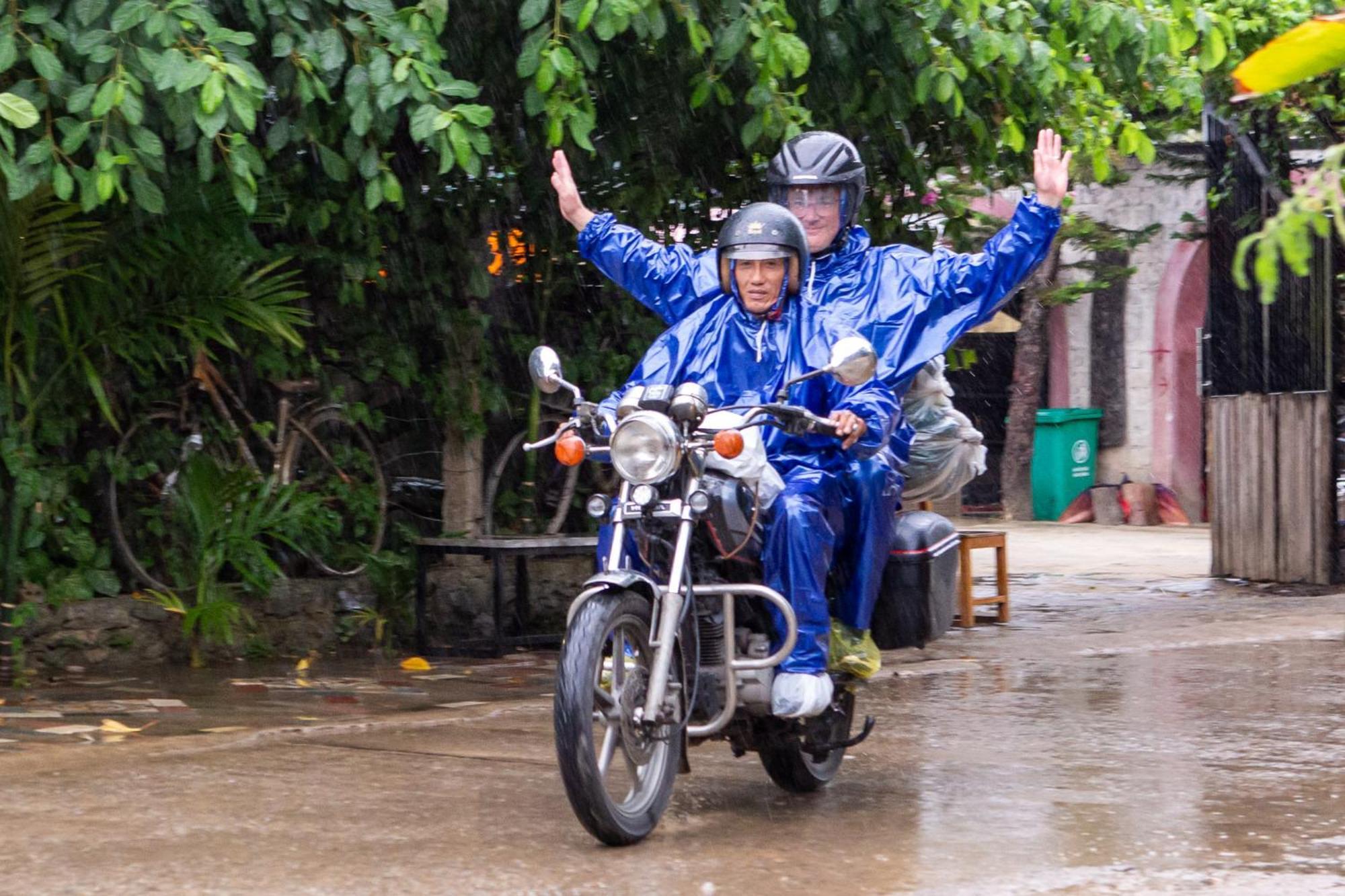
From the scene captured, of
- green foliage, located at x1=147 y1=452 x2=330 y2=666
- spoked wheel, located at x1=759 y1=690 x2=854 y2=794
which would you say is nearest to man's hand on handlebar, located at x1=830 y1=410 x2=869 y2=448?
spoked wheel, located at x1=759 y1=690 x2=854 y2=794

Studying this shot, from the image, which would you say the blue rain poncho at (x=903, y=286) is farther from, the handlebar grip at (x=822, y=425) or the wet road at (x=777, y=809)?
the wet road at (x=777, y=809)

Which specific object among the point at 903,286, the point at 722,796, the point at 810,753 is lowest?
the point at 722,796

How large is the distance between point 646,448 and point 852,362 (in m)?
0.53

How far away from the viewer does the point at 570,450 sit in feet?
15.4

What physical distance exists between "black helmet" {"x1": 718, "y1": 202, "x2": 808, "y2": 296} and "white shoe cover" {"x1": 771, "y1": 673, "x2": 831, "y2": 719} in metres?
1.06

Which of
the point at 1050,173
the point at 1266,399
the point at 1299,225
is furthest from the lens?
the point at 1266,399

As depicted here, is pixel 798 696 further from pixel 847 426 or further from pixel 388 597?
pixel 388 597

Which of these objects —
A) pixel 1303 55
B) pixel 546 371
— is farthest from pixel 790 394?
pixel 1303 55

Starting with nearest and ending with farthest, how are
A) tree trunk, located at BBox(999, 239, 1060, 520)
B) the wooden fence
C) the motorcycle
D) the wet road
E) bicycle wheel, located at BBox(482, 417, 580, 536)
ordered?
1. the wet road
2. the motorcycle
3. bicycle wheel, located at BBox(482, 417, 580, 536)
4. the wooden fence
5. tree trunk, located at BBox(999, 239, 1060, 520)

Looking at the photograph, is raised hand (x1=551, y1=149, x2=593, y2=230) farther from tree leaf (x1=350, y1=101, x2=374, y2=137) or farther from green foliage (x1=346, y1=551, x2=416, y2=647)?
green foliage (x1=346, y1=551, x2=416, y2=647)

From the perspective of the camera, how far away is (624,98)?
8094 millimetres

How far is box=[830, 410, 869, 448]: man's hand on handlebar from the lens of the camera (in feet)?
15.2

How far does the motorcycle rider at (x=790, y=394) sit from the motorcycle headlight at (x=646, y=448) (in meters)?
0.30

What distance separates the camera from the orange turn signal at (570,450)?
15.3ft
